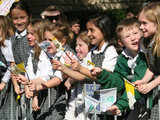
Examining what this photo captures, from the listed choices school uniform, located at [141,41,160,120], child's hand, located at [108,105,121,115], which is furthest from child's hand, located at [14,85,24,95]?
school uniform, located at [141,41,160,120]

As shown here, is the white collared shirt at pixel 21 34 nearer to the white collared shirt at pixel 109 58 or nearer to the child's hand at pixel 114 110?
the white collared shirt at pixel 109 58

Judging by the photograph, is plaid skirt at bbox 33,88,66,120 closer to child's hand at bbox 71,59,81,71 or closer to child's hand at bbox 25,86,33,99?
child's hand at bbox 25,86,33,99

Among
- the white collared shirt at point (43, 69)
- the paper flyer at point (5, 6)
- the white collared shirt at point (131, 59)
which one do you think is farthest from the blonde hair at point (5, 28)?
the white collared shirt at point (131, 59)

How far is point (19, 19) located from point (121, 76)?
6.00 ft

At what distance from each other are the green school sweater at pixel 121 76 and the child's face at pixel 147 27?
0.95ft

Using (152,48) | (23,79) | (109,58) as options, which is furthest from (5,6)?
(152,48)

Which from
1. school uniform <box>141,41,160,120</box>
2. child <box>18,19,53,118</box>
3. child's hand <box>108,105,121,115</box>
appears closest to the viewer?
school uniform <box>141,41,160,120</box>

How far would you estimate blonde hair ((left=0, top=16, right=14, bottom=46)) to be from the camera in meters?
5.30

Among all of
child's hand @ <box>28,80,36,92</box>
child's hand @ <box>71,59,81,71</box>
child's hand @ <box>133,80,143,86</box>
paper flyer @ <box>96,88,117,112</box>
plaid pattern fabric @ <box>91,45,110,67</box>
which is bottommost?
paper flyer @ <box>96,88,117,112</box>

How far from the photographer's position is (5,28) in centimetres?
536

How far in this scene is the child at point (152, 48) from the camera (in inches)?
155

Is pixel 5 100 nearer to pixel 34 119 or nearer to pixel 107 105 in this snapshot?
pixel 34 119

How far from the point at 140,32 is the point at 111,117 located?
1.08 metres

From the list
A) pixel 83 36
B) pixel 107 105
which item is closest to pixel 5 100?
pixel 83 36
